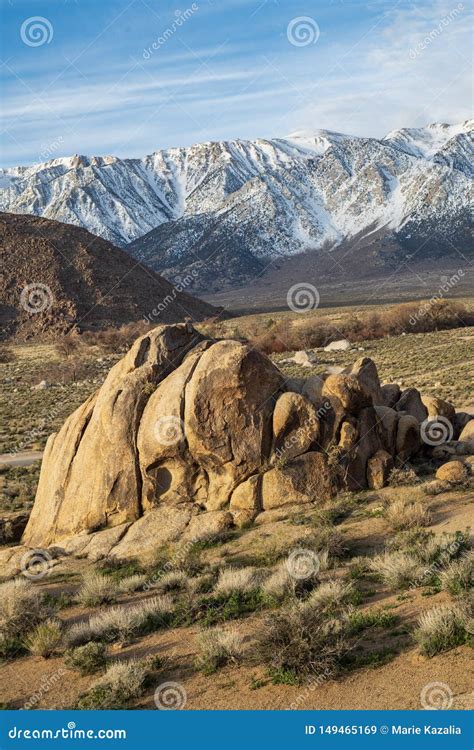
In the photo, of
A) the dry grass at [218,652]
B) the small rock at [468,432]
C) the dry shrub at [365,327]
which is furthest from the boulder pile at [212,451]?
the dry shrub at [365,327]

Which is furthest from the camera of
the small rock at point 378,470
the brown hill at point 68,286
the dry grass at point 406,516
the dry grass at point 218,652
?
the brown hill at point 68,286

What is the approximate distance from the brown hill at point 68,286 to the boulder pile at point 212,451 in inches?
2907

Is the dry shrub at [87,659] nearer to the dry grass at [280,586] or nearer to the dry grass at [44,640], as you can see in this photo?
the dry grass at [44,640]

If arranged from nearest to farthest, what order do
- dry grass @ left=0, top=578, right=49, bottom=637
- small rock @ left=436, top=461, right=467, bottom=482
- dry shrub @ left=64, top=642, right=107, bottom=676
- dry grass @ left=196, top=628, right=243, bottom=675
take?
dry grass @ left=196, top=628, right=243, bottom=675 → dry shrub @ left=64, top=642, right=107, bottom=676 → dry grass @ left=0, top=578, right=49, bottom=637 → small rock @ left=436, top=461, right=467, bottom=482

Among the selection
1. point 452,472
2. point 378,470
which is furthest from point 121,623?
point 452,472

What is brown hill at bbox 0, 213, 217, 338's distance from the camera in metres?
95.1

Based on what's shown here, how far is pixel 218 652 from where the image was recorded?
9.91m

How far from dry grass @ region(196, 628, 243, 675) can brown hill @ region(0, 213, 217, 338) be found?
8128 cm

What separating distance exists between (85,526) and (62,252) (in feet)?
312

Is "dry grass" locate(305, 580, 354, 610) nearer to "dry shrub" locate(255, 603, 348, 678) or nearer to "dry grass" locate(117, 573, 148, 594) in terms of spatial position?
"dry shrub" locate(255, 603, 348, 678)

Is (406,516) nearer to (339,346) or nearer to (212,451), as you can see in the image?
(212,451)

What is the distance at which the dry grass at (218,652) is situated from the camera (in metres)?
9.87

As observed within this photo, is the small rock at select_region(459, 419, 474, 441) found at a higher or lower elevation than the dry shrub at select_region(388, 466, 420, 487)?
higher

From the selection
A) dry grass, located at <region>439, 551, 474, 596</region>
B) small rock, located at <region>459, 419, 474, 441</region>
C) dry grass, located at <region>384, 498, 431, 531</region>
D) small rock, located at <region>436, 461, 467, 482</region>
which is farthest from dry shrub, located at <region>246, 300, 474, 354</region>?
dry grass, located at <region>439, 551, 474, 596</region>
